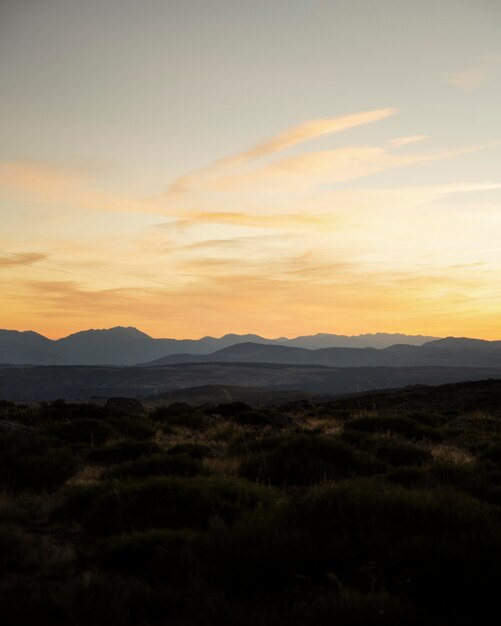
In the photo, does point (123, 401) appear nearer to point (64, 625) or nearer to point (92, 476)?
point (92, 476)

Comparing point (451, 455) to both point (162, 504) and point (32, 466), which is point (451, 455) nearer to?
point (162, 504)

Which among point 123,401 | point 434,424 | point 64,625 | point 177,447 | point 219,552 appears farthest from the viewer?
point 123,401

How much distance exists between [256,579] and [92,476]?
616 cm

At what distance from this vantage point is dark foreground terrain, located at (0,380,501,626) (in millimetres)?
4691

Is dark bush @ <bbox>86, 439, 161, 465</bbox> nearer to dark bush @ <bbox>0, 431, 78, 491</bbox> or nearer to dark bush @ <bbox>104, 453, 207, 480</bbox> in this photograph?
dark bush @ <bbox>0, 431, 78, 491</bbox>

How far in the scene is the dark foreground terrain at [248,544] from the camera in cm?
469

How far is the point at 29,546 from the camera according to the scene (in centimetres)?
645

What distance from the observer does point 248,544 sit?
19.4 feet

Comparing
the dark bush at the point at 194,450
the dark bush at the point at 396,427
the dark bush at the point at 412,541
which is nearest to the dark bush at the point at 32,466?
the dark bush at the point at 194,450

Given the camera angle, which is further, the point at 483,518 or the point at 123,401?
the point at 123,401

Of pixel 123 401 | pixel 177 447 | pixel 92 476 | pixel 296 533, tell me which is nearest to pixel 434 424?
pixel 177 447

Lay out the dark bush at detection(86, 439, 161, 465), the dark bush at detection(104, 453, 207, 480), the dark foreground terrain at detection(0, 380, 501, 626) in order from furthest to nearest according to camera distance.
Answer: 1. the dark bush at detection(86, 439, 161, 465)
2. the dark bush at detection(104, 453, 207, 480)
3. the dark foreground terrain at detection(0, 380, 501, 626)

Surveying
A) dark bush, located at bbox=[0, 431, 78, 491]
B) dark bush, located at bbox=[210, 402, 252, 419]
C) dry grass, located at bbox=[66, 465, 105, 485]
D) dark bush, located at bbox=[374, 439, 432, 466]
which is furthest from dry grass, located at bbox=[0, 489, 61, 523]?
dark bush, located at bbox=[210, 402, 252, 419]

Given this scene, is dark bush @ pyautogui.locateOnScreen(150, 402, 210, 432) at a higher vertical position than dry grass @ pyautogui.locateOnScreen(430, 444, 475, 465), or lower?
lower
